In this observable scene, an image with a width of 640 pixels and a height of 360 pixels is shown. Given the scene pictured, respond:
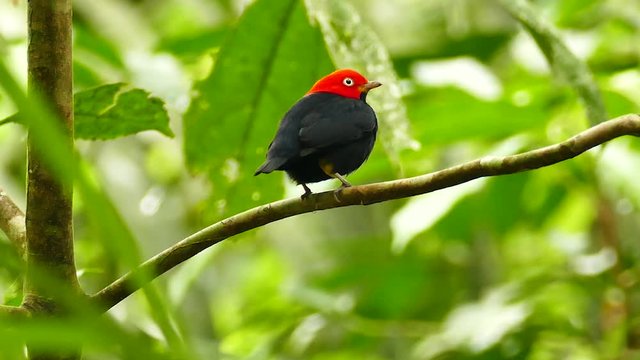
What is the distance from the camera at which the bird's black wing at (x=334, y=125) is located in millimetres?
1983

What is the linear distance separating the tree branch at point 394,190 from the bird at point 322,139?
717 millimetres

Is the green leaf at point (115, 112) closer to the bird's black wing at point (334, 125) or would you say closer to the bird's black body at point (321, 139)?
the bird's black body at point (321, 139)

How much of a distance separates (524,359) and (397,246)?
0.78 meters

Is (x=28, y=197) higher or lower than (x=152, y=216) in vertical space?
lower

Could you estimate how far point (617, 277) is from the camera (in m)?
2.79

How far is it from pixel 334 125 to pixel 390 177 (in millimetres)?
1982

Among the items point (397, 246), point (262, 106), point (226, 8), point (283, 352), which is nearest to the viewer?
point (262, 106)

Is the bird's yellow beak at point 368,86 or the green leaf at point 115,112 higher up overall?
the bird's yellow beak at point 368,86

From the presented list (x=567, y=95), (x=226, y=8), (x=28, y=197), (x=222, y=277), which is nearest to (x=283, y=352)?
(x=222, y=277)

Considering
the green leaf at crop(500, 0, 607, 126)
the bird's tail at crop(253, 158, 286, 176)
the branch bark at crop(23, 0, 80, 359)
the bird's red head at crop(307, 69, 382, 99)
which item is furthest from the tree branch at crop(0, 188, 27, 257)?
the bird's red head at crop(307, 69, 382, 99)

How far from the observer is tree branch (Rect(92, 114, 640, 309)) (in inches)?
37.8

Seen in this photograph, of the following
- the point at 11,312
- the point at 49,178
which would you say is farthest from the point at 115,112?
the point at 11,312

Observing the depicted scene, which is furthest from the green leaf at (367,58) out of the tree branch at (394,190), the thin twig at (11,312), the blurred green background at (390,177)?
the thin twig at (11,312)

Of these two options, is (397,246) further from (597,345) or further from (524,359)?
(597,345)
